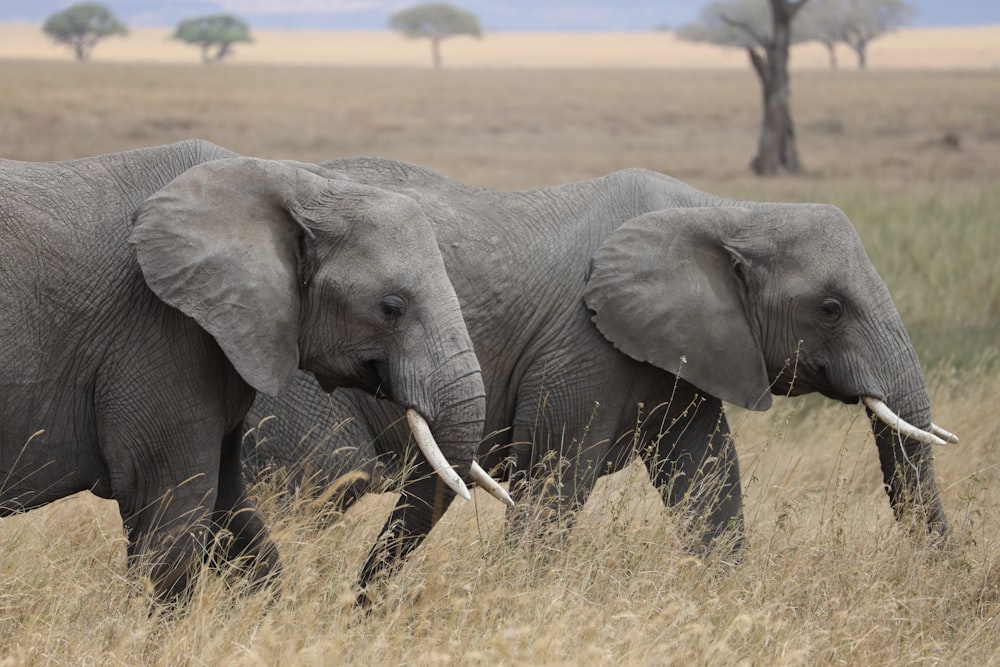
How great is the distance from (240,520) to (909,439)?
2.27 m

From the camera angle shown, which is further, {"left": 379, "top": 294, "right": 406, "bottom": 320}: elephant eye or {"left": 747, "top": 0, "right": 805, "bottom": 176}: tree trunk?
{"left": 747, "top": 0, "right": 805, "bottom": 176}: tree trunk

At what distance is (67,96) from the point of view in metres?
32.6

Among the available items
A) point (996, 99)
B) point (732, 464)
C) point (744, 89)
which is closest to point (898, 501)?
point (732, 464)

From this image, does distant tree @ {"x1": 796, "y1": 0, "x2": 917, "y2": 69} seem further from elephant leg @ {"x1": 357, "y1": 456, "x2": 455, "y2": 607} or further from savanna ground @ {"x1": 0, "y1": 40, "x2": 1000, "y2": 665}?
elephant leg @ {"x1": 357, "y1": 456, "x2": 455, "y2": 607}

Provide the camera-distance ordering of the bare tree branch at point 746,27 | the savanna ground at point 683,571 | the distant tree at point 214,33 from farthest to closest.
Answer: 1. the distant tree at point 214,33
2. the bare tree branch at point 746,27
3. the savanna ground at point 683,571

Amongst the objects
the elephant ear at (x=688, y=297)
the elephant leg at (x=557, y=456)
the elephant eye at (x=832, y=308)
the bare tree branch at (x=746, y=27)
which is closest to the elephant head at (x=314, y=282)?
the elephant leg at (x=557, y=456)

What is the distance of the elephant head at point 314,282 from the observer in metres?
4.02

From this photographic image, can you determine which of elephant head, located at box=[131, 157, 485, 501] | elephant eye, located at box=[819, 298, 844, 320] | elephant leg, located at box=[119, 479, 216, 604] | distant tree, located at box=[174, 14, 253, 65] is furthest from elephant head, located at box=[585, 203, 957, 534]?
distant tree, located at box=[174, 14, 253, 65]

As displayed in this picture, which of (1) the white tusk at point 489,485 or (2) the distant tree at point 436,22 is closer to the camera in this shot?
(1) the white tusk at point 489,485

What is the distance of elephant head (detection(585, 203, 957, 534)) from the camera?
5137 millimetres

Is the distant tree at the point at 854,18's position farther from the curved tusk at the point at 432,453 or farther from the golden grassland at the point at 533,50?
the curved tusk at the point at 432,453

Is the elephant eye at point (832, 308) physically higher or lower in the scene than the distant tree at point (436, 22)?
higher

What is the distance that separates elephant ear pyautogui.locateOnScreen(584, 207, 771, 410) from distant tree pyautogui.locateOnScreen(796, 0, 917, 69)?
82026 millimetres

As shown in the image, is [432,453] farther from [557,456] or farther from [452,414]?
[557,456]
